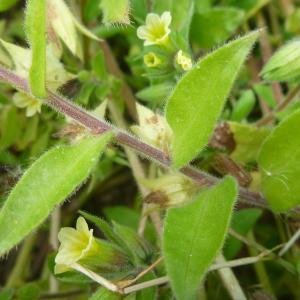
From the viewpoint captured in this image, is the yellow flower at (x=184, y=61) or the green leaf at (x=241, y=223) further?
the green leaf at (x=241, y=223)

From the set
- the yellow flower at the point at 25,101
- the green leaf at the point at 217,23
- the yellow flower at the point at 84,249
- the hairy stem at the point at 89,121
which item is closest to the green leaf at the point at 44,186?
the hairy stem at the point at 89,121

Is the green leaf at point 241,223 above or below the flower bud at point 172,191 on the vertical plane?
below

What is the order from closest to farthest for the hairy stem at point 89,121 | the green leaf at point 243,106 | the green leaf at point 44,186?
the green leaf at point 44,186, the hairy stem at point 89,121, the green leaf at point 243,106

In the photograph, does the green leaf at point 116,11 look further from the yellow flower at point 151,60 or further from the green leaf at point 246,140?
the green leaf at point 246,140

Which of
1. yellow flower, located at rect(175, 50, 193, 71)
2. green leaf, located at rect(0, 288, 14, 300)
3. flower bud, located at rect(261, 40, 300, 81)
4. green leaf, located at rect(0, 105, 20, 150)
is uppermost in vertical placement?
yellow flower, located at rect(175, 50, 193, 71)

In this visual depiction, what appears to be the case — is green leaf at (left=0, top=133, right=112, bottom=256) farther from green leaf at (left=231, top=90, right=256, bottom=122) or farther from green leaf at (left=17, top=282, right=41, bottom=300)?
green leaf at (left=231, top=90, right=256, bottom=122)

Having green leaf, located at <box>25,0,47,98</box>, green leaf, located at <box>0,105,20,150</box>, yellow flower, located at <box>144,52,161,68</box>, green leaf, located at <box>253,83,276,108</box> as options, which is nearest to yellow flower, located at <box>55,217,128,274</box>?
green leaf, located at <box>25,0,47,98</box>

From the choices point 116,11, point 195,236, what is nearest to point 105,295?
point 195,236
